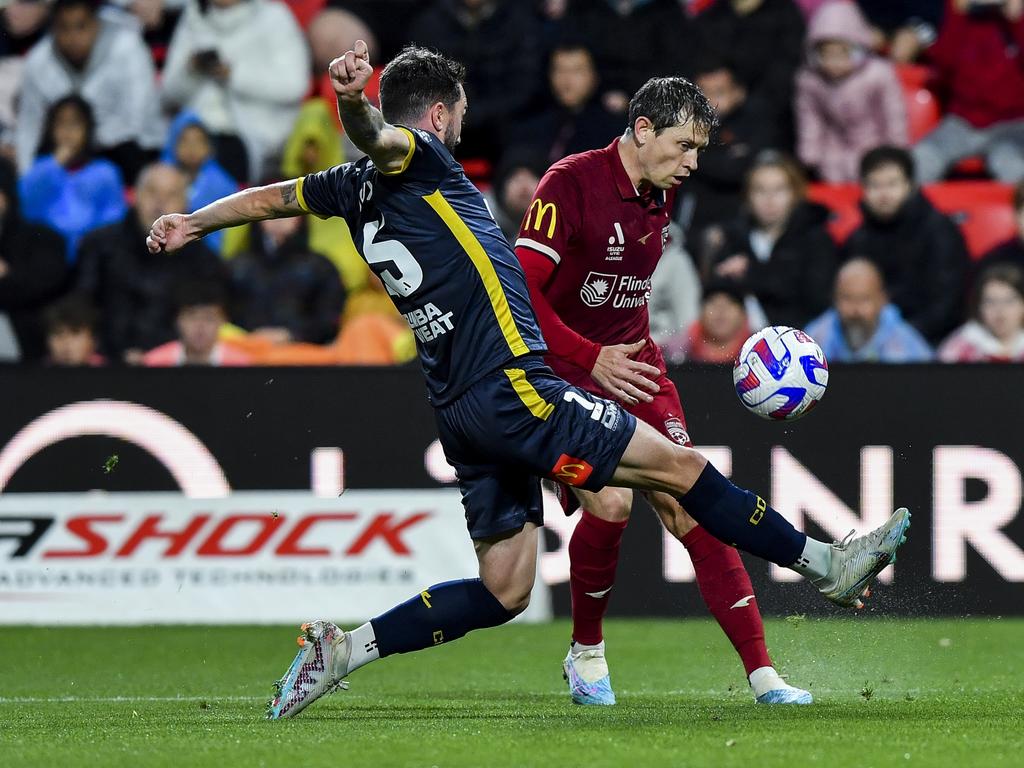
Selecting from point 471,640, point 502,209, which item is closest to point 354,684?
point 471,640

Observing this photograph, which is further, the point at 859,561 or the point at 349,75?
the point at 859,561

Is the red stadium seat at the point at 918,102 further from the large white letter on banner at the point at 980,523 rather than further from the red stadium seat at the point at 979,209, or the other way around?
the large white letter on banner at the point at 980,523

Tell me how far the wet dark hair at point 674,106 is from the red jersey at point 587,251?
9.3 inches

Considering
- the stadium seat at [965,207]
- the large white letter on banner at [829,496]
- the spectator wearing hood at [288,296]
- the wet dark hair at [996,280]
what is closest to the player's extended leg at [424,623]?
the large white letter on banner at [829,496]

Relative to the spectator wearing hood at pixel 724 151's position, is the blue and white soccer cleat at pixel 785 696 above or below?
below

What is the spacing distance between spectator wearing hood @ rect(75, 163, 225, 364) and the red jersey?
5.20 meters

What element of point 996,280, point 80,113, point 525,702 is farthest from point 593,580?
point 80,113

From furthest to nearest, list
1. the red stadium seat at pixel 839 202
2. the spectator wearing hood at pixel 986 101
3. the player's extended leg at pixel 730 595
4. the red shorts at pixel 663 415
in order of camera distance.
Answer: the spectator wearing hood at pixel 986 101 < the red stadium seat at pixel 839 202 < the red shorts at pixel 663 415 < the player's extended leg at pixel 730 595

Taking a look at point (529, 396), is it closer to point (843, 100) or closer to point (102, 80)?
point (843, 100)

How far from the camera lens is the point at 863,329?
34.1 ft

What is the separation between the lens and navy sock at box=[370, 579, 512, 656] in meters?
5.52

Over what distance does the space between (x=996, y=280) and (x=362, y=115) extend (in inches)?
260

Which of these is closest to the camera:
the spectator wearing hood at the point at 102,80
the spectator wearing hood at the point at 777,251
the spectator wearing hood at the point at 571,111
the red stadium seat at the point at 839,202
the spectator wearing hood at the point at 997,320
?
the spectator wearing hood at the point at 997,320

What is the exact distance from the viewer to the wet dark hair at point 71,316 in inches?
425
